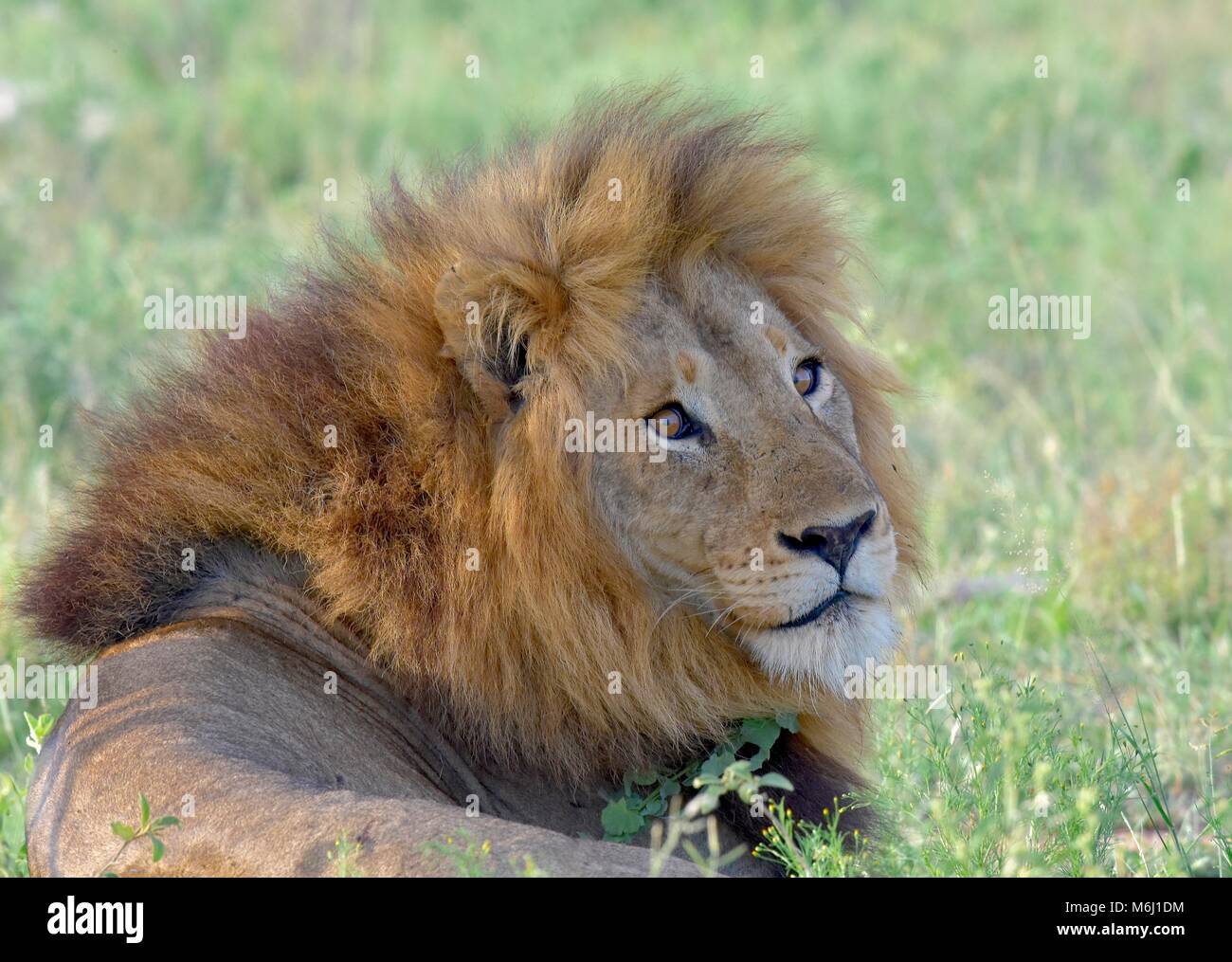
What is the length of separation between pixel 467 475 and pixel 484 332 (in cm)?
33

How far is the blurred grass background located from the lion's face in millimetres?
475

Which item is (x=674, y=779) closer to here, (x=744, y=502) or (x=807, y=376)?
(x=744, y=502)

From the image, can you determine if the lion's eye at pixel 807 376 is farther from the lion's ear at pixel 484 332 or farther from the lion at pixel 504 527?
the lion's ear at pixel 484 332

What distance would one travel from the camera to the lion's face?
139 inches

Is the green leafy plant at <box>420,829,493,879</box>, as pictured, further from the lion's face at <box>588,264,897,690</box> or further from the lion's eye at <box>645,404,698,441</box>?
the lion's eye at <box>645,404,698,441</box>

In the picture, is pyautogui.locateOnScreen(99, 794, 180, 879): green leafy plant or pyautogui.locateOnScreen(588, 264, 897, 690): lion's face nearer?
pyautogui.locateOnScreen(99, 794, 180, 879): green leafy plant

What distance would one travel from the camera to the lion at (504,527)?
355 centimetres

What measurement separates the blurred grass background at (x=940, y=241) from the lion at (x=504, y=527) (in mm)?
545

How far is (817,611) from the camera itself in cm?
356

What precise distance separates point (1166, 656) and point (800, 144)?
253cm

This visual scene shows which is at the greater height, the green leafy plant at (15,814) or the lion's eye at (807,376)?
the lion's eye at (807,376)

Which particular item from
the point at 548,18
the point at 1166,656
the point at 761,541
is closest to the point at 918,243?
the point at 1166,656

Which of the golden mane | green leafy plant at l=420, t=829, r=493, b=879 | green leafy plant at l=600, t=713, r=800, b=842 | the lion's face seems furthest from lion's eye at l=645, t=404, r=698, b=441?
green leafy plant at l=420, t=829, r=493, b=879

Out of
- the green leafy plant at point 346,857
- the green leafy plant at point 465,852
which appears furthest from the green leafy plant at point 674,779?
the green leafy plant at point 346,857
